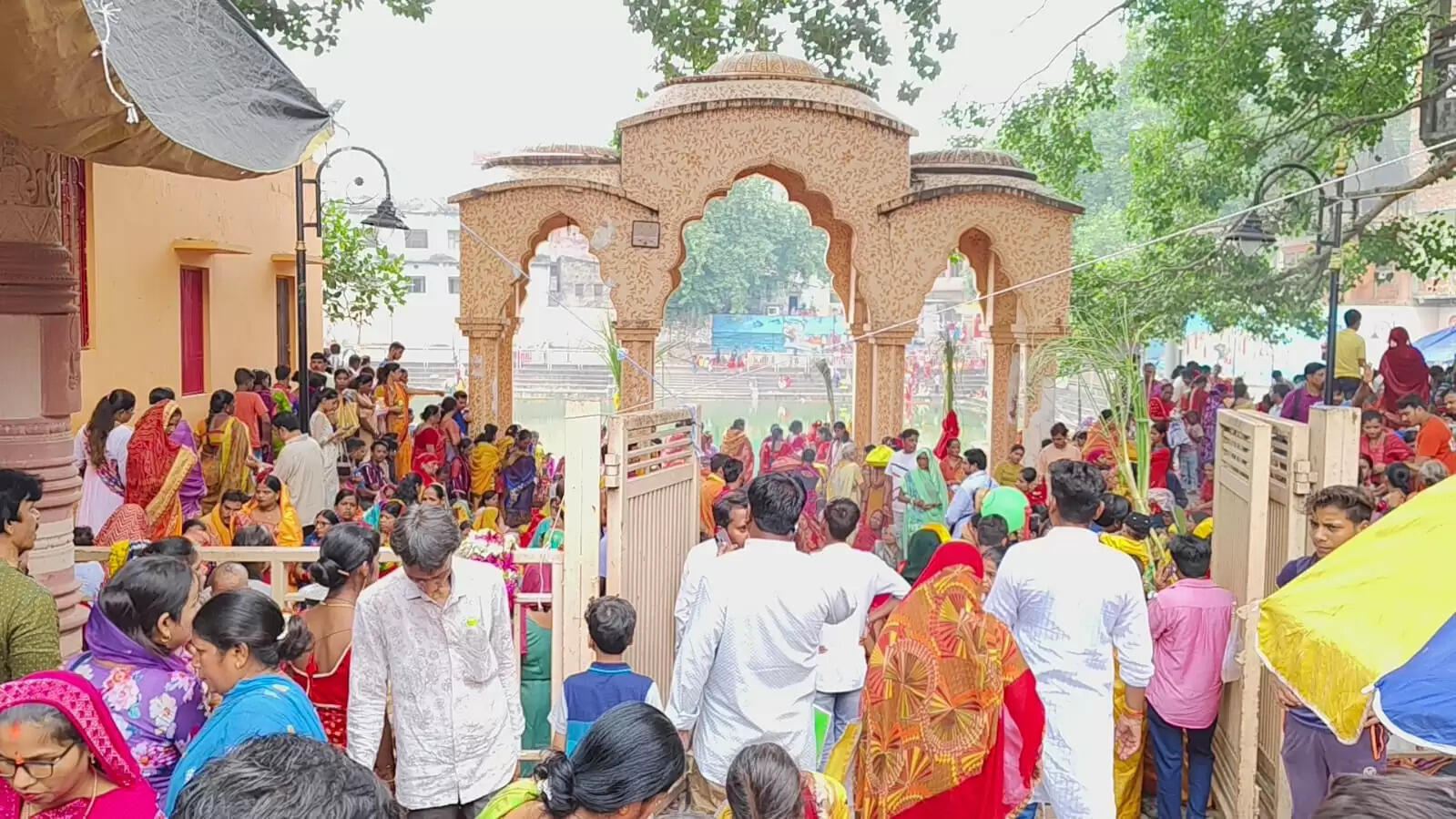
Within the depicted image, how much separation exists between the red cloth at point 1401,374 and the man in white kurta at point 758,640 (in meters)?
10.5

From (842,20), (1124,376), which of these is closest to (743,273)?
(842,20)

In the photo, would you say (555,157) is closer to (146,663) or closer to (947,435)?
(947,435)

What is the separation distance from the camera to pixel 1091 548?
4020mm

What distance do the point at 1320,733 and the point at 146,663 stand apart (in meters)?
3.39

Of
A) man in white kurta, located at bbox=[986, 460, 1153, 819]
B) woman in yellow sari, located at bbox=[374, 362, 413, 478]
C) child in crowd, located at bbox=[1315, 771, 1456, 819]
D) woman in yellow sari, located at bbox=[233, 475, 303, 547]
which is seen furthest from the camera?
woman in yellow sari, located at bbox=[374, 362, 413, 478]

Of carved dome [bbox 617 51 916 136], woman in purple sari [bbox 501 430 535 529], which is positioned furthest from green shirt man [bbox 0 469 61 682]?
carved dome [bbox 617 51 916 136]

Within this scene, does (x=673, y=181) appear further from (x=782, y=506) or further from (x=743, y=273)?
(x=743, y=273)

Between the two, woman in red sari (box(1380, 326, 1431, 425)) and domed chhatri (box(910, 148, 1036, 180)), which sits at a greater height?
domed chhatri (box(910, 148, 1036, 180))

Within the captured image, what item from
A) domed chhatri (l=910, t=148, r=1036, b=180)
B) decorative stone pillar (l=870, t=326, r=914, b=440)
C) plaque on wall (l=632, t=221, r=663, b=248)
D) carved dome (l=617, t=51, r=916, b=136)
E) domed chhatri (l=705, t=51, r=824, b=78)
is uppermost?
domed chhatri (l=705, t=51, r=824, b=78)

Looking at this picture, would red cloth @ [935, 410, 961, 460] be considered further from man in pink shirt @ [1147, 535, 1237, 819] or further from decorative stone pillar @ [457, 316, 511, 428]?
man in pink shirt @ [1147, 535, 1237, 819]

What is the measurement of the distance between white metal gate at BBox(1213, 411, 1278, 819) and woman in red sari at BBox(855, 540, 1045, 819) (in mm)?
1387

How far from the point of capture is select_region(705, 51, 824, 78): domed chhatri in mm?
12328

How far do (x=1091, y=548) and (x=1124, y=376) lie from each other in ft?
19.4

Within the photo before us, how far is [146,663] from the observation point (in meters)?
2.89
